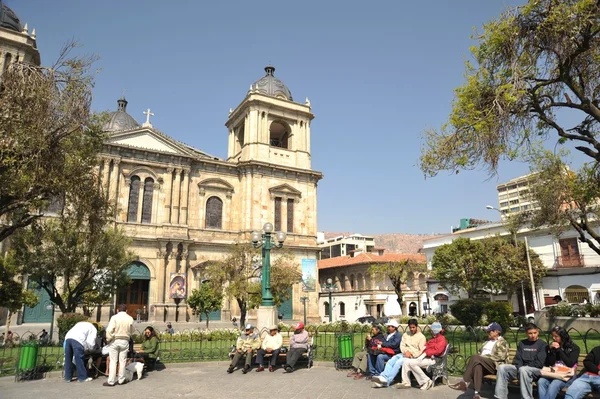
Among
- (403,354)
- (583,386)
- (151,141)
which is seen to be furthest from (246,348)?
(151,141)

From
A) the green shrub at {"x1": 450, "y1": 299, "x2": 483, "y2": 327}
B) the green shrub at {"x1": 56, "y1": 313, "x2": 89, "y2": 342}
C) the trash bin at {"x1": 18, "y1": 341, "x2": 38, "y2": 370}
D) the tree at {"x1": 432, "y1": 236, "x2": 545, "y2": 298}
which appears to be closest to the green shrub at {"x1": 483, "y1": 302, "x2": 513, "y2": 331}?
the green shrub at {"x1": 450, "y1": 299, "x2": 483, "y2": 327}

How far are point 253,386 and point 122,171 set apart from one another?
26.8 metres

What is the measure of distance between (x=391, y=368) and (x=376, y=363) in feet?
2.18

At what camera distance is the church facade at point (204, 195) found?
101 feet

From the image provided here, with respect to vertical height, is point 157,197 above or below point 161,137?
below

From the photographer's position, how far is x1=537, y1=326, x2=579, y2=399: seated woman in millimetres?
6234

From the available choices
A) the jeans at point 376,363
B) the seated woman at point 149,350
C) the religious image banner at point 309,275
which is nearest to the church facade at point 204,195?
the religious image banner at point 309,275

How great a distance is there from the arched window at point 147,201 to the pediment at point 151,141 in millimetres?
2534

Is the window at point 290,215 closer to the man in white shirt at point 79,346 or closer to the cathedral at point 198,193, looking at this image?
the cathedral at point 198,193

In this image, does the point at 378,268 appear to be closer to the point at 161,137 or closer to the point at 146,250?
the point at 146,250

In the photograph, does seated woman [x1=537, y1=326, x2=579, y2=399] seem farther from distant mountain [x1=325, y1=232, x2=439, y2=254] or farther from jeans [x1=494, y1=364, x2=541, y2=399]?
distant mountain [x1=325, y1=232, x2=439, y2=254]

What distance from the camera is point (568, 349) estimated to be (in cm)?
661

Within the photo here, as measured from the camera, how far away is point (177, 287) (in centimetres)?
3067

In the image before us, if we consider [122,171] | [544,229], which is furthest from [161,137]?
[544,229]
